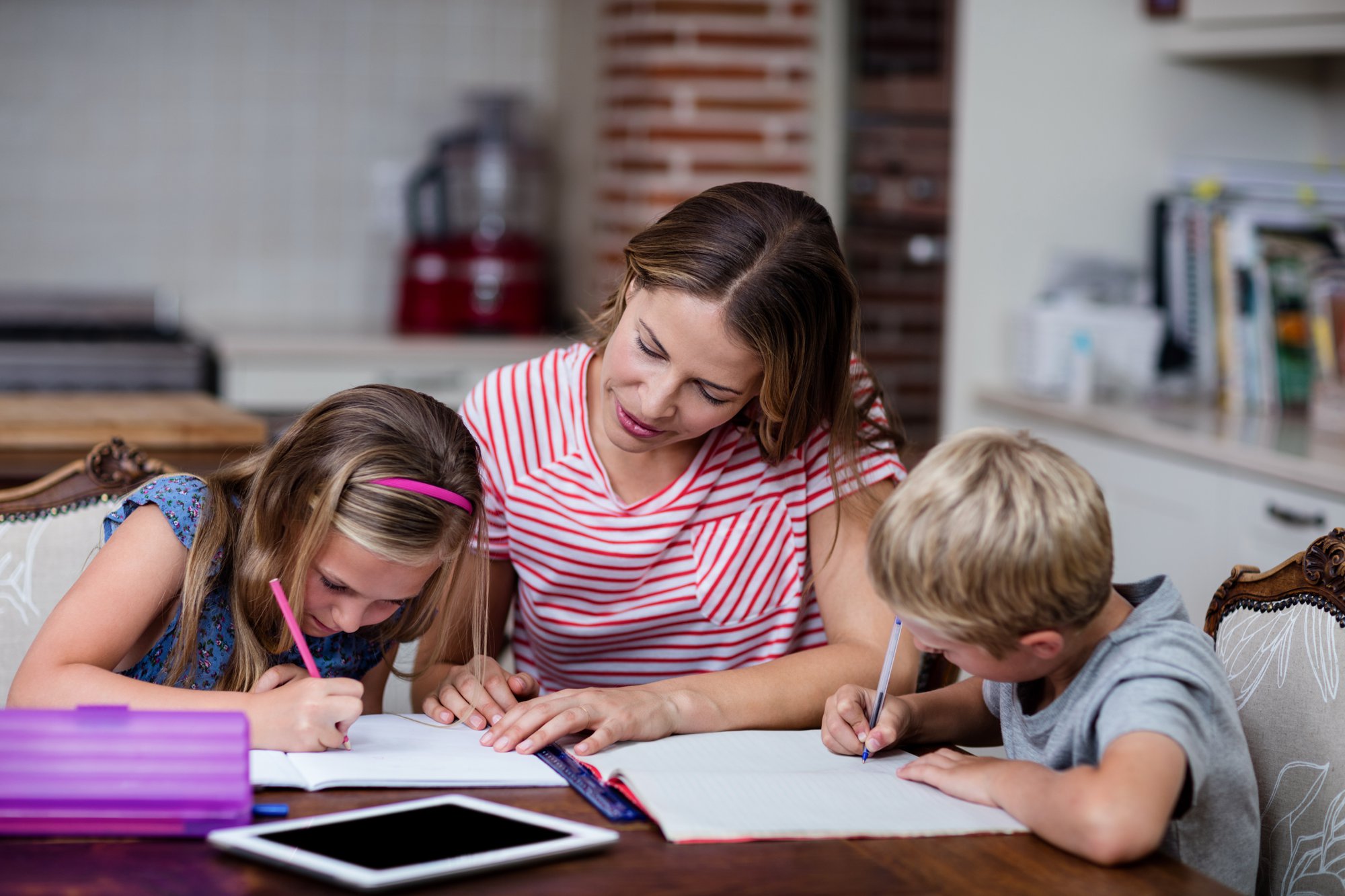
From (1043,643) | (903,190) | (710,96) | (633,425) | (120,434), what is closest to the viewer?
(1043,643)

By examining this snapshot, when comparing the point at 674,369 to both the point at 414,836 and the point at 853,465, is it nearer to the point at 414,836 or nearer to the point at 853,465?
the point at 853,465

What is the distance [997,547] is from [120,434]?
1551mm

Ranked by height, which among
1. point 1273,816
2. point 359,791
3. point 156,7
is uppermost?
point 156,7

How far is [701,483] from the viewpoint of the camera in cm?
155

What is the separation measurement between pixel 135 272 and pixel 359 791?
10.0 feet

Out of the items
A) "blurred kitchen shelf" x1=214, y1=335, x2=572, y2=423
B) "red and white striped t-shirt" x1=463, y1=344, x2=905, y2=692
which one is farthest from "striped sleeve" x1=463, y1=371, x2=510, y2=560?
Result: "blurred kitchen shelf" x1=214, y1=335, x2=572, y2=423

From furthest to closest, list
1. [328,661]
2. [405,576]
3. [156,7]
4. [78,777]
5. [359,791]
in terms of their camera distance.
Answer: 1. [156,7]
2. [328,661]
3. [405,576]
4. [359,791]
5. [78,777]

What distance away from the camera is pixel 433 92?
13.0 feet

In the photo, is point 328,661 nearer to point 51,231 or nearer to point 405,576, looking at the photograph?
point 405,576

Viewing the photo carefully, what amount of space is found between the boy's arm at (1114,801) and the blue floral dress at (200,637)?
2.23 ft

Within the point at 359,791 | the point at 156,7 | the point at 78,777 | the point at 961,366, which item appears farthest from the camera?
the point at 156,7

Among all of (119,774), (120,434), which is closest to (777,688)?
(119,774)

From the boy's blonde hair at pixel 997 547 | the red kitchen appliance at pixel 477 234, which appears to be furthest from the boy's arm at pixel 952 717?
the red kitchen appliance at pixel 477 234

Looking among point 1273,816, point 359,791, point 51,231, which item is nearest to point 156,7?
point 51,231
